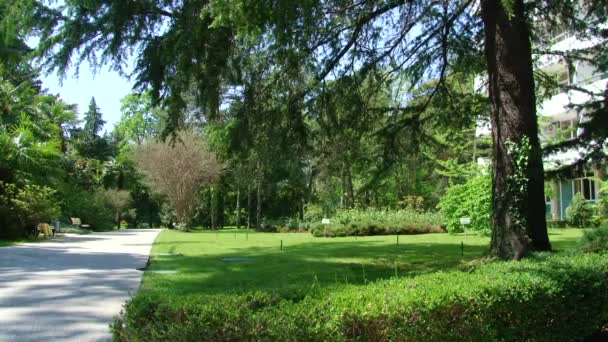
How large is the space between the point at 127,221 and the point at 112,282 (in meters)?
56.4

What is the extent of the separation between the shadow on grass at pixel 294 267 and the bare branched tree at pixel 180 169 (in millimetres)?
25853

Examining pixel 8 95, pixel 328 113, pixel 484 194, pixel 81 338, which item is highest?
pixel 8 95

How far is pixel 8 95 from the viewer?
2980cm

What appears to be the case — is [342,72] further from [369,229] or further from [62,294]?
[369,229]

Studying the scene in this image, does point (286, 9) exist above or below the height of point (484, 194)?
above

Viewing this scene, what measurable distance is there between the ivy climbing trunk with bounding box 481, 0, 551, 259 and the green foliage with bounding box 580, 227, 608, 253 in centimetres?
90

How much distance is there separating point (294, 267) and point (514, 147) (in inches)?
203

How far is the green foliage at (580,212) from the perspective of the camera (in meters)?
28.7

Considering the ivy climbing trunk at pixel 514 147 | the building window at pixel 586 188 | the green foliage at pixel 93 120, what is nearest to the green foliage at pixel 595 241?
the ivy climbing trunk at pixel 514 147

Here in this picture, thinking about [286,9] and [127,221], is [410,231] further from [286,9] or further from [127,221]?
[127,221]

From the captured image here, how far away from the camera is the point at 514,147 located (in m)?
9.80

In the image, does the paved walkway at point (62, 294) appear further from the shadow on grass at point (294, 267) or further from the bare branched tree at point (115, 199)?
the bare branched tree at point (115, 199)

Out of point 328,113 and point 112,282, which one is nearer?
point 112,282

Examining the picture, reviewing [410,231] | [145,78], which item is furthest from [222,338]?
[410,231]
